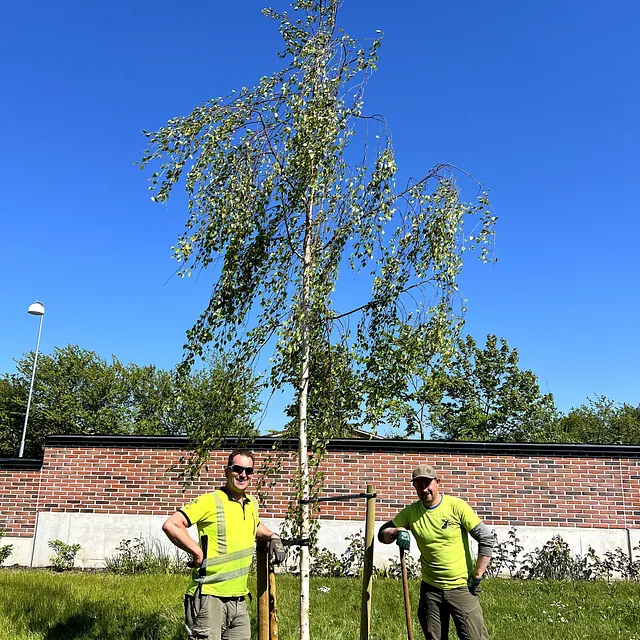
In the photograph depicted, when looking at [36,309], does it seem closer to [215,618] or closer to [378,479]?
[378,479]

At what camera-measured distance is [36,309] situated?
22.0 metres

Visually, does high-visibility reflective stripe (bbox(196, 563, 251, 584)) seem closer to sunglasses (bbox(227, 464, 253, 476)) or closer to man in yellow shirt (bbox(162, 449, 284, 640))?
man in yellow shirt (bbox(162, 449, 284, 640))

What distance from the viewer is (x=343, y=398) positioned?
6.18 metres

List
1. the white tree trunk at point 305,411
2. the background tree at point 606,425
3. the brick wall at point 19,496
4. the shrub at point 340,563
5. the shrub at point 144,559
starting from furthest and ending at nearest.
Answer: the background tree at point 606,425 → the brick wall at point 19,496 → the shrub at point 144,559 → the shrub at point 340,563 → the white tree trunk at point 305,411

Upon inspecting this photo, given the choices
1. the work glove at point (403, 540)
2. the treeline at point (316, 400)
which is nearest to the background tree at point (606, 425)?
the treeline at point (316, 400)

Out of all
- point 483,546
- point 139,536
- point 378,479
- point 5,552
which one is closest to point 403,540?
point 483,546

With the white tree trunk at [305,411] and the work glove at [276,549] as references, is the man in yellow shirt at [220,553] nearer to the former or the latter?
the work glove at [276,549]

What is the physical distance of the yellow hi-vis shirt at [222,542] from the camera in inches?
170

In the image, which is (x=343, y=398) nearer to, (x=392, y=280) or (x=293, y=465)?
(x=392, y=280)

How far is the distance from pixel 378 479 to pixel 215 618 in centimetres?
765

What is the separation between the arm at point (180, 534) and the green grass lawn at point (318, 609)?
341 centimetres

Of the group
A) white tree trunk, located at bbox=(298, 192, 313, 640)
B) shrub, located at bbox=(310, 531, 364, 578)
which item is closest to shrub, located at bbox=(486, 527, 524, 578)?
shrub, located at bbox=(310, 531, 364, 578)

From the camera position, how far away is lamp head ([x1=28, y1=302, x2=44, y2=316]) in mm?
21922

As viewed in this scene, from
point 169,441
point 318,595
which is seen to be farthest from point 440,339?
point 169,441
